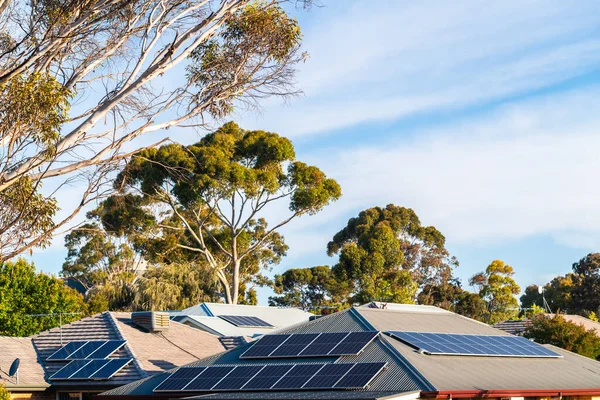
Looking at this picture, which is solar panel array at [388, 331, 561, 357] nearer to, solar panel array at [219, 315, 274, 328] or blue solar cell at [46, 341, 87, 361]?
blue solar cell at [46, 341, 87, 361]


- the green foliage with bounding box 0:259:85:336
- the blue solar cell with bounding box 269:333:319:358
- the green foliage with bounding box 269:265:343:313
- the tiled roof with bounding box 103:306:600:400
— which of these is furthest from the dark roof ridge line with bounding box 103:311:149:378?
the green foliage with bounding box 269:265:343:313

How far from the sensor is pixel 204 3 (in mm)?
25828

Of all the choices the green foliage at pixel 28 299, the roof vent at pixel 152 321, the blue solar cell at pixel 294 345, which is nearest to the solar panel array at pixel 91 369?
the roof vent at pixel 152 321

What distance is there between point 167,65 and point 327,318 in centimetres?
1051

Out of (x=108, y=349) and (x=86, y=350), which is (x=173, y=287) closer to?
(x=86, y=350)

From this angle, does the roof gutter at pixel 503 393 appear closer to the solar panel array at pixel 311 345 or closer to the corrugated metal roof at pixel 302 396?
the corrugated metal roof at pixel 302 396

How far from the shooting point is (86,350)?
33.1m

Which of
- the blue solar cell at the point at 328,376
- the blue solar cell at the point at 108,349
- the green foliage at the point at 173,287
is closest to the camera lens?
the blue solar cell at the point at 328,376

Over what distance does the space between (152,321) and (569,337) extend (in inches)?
857

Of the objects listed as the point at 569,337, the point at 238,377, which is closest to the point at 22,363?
the point at 238,377

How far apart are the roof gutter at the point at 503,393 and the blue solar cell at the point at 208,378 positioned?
6.72 metres

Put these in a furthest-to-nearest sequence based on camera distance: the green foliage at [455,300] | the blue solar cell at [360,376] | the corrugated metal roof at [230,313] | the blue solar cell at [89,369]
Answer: the green foliage at [455,300]
the corrugated metal roof at [230,313]
the blue solar cell at [89,369]
the blue solar cell at [360,376]

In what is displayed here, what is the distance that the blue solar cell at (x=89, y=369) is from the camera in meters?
30.7

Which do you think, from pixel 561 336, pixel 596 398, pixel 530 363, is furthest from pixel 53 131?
pixel 561 336
